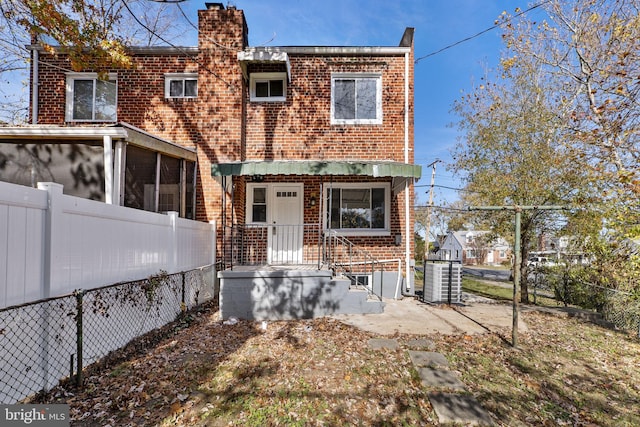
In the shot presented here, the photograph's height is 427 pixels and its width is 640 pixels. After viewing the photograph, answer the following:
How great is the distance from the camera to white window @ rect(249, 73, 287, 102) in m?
9.04

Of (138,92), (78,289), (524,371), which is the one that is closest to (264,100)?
(138,92)

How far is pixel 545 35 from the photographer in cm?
926

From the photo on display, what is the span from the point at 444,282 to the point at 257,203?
5.76 metres

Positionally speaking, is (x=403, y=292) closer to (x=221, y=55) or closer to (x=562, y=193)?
(x=562, y=193)

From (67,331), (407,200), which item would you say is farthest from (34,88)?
(407,200)

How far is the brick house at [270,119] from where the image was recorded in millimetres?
8602

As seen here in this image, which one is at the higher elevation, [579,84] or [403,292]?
[579,84]

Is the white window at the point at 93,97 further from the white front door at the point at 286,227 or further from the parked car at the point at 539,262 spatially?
the parked car at the point at 539,262

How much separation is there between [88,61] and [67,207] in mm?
7370

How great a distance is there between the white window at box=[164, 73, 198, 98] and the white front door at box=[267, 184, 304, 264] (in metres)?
3.77

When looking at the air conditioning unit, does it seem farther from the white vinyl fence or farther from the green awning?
the white vinyl fence

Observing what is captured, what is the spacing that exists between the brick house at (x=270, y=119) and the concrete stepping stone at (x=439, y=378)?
4.32m

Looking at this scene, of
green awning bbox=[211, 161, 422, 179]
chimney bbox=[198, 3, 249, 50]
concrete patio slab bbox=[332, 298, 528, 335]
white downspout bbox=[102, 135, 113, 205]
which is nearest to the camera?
concrete patio slab bbox=[332, 298, 528, 335]

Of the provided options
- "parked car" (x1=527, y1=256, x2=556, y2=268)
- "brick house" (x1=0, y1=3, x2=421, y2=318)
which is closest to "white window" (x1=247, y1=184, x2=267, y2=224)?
"brick house" (x1=0, y1=3, x2=421, y2=318)
